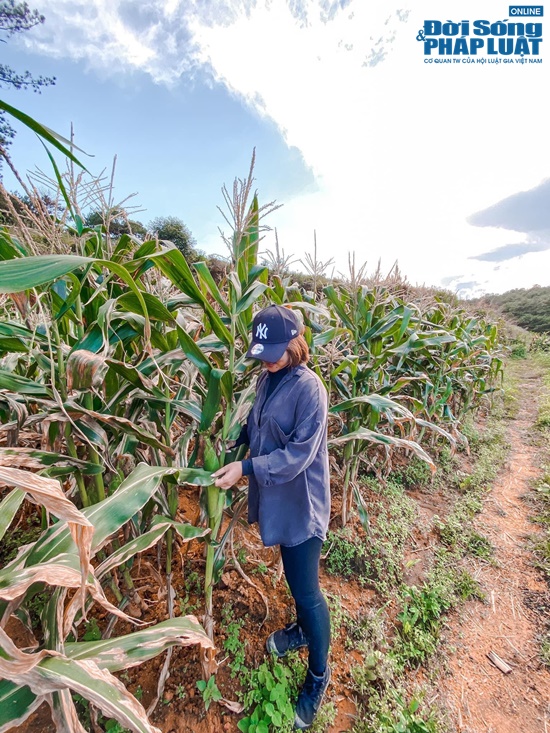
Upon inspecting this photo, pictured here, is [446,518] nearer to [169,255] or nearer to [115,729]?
[115,729]

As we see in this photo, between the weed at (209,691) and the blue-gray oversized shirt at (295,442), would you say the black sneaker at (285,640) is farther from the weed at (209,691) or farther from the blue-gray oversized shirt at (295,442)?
the blue-gray oversized shirt at (295,442)

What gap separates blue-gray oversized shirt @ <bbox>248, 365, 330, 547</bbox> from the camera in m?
1.24

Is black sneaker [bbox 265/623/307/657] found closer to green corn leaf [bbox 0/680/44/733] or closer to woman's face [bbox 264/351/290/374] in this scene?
green corn leaf [bbox 0/680/44/733]

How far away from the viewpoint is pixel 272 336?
120 centimetres

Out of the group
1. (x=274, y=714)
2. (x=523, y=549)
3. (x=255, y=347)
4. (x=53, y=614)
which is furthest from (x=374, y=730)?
(x=523, y=549)

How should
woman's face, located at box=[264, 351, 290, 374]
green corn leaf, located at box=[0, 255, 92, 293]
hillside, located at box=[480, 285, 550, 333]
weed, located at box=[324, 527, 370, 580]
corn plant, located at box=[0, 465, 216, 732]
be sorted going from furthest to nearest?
hillside, located at box=[480, 285, 550, 333], weed, located at box=[324, 527, 370, 580], woman's face, located at box=[264, 351, 290, 374], green corn leaf, located at box=[0, 255, 92, 293], corn plant, located at box=[0, 465, 216, 732]

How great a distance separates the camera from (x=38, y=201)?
3.47 feet

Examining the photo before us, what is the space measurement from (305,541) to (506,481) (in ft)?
11.2

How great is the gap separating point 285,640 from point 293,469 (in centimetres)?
104

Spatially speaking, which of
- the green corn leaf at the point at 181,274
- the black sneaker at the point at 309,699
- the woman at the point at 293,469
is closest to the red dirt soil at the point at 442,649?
the black sneaker at the point at 309,699

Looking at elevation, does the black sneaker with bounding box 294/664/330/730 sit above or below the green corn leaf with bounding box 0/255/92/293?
below

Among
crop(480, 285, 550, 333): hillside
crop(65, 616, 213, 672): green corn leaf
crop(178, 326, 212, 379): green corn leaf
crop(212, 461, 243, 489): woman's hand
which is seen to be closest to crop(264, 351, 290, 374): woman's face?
crop(178, 326, 212, 379): green corn leaf

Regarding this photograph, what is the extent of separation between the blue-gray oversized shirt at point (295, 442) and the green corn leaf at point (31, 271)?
32.2 inches

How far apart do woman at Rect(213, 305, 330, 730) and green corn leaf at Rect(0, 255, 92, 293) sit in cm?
64
